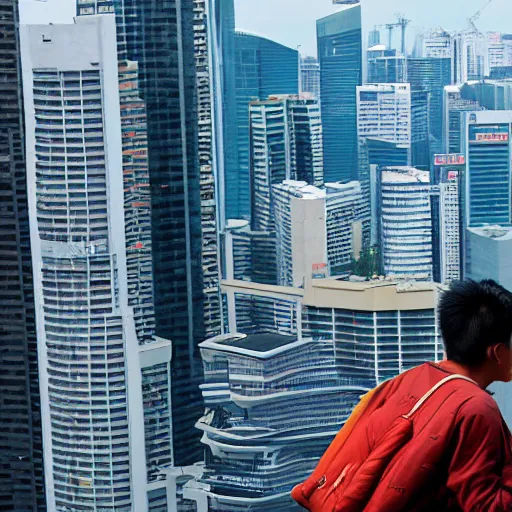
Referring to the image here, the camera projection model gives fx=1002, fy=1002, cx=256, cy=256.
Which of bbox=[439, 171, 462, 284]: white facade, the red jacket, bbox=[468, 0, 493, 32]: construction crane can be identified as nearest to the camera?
the red jacket

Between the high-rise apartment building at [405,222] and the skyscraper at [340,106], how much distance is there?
0.10 metres

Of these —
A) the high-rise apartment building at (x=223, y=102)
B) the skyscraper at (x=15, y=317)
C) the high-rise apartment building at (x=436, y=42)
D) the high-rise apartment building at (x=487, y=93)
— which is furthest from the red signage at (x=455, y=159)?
Result: the skyscraper at (x=15, y=317)

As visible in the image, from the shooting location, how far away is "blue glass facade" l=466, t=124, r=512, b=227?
2.46 m

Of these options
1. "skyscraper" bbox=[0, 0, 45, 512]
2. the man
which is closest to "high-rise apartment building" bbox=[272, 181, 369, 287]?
"skyscraper" bbox=[0, 0, 45, 512]

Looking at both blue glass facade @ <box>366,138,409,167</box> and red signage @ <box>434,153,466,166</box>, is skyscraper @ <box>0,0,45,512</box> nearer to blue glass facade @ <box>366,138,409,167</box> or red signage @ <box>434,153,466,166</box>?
blue glass facade @ <box>366,138,409,167</box>

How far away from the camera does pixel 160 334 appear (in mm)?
2582

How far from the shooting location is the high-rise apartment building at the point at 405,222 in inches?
97.5

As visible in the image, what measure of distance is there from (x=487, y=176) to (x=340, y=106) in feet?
1.32

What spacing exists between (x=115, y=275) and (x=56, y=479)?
60 centimetres

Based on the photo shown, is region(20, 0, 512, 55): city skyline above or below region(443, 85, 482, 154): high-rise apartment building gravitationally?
above

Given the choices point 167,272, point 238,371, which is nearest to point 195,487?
point 238,371

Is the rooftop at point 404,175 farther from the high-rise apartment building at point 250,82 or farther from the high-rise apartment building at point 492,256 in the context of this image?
the high-rise apartment building at point 250,82

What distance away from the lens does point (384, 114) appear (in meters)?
2.48

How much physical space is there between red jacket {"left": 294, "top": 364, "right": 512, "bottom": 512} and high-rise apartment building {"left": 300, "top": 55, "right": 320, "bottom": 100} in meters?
1.61
